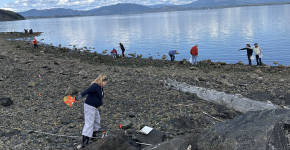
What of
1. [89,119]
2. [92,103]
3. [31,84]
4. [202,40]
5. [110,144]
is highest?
[202,40]

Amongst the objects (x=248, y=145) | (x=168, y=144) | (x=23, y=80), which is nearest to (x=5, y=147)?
(x=168, y=144)

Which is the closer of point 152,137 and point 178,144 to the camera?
point 178,144

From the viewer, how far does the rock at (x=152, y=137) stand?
688 cm

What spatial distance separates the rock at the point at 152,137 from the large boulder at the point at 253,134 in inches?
72.4

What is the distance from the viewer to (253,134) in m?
4.71

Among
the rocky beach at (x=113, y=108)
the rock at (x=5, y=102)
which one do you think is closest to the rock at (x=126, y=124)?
the rocky beach at (x=113, y=108)

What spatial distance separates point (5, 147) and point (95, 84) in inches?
129

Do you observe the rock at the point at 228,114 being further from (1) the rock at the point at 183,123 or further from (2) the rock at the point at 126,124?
(2) the rock at the point at 126,124

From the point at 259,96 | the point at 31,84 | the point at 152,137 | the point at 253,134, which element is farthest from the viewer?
the point at 31,84

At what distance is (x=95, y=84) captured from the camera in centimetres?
636

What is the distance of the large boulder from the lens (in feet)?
14.9

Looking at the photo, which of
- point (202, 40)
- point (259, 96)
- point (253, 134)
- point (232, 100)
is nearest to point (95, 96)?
point (253, 134)

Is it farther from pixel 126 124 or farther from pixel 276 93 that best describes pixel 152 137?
pixel 276 93

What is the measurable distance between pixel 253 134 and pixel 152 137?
3189 mm
